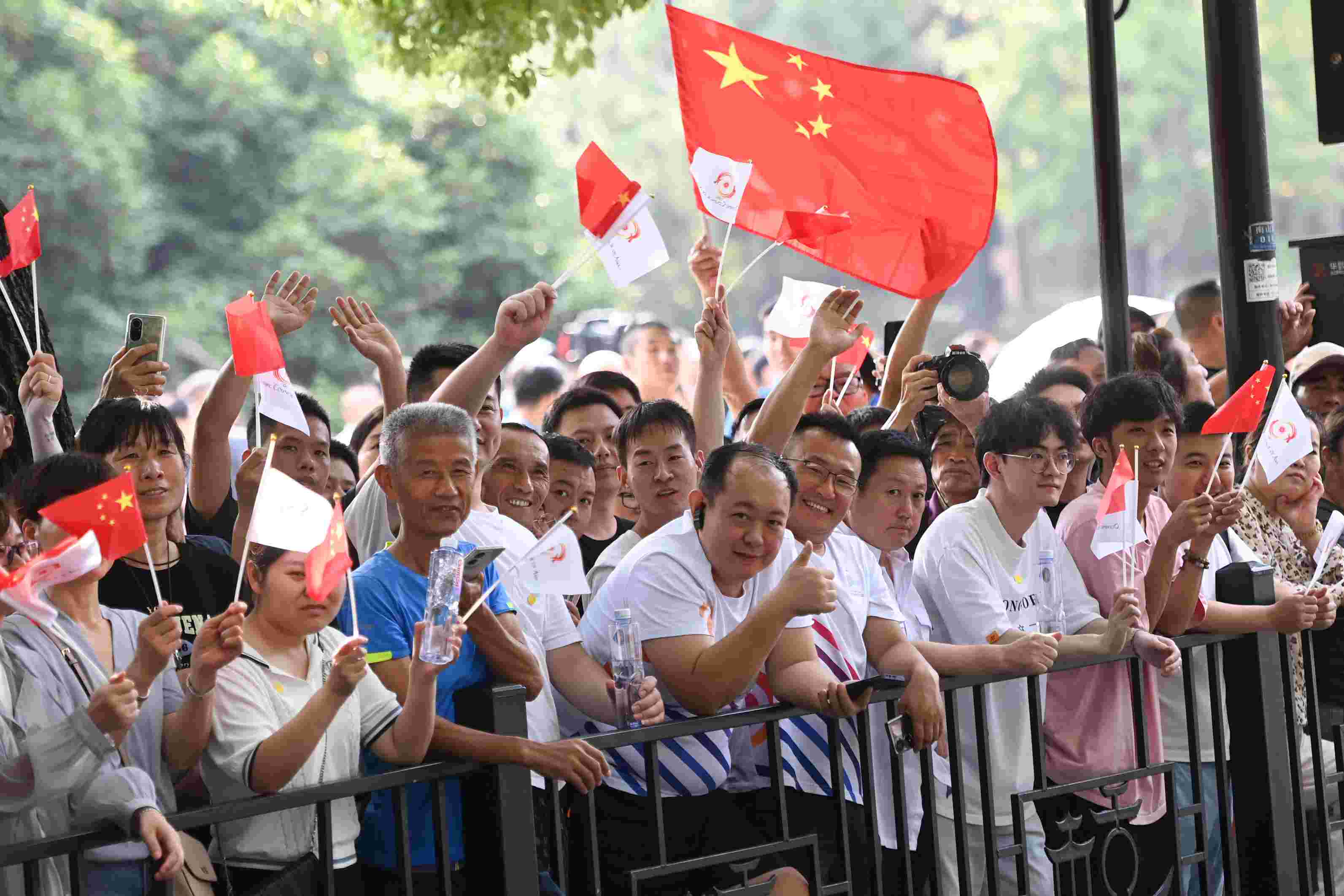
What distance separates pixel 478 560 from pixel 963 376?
283 cm

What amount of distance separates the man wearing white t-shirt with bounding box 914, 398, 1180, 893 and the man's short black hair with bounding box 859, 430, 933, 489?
20cm

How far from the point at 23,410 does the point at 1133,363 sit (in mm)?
4196

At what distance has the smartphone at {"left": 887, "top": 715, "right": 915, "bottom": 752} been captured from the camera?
12.7 ft

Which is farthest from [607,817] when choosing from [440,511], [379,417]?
[379,417]

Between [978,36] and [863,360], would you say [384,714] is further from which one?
[978,36]

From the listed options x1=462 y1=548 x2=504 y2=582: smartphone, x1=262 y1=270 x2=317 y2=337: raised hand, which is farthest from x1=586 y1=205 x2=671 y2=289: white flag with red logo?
x1=462 y1=548 x2=504 y2=582: smartphone

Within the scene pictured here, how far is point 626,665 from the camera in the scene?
3877mm

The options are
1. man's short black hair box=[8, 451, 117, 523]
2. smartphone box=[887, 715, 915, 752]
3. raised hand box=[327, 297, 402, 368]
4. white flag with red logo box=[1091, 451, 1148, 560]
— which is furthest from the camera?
raised hand box=[327, 297, 402, 368]

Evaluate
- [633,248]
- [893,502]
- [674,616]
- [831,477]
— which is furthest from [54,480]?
[893,502]

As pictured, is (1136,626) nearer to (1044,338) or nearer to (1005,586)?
(1005,586)

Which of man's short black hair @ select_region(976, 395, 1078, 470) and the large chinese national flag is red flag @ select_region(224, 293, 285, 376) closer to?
man's short black hair @ select_region(976, 395, 1078, 470)

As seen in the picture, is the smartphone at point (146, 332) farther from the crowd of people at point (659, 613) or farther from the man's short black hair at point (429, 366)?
the man's short black hair at point (429, 366)

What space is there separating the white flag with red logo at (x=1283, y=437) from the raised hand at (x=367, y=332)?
2.53 metres

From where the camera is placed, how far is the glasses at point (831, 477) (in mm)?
4469
